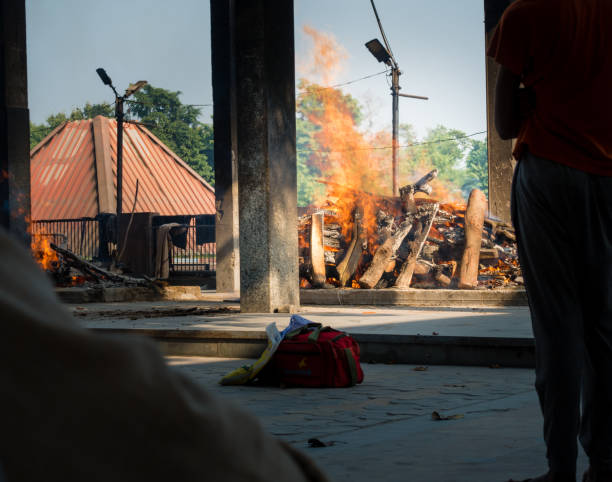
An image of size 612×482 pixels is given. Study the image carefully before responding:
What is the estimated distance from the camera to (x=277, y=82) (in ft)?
35.3

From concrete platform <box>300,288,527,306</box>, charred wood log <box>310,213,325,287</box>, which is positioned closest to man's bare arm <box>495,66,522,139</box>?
concrete platform <box>300,288,527,306</box>

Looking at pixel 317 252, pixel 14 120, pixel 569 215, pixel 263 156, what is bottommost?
pixel 317 252

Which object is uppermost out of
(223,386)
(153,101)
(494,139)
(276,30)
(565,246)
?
(153,101)

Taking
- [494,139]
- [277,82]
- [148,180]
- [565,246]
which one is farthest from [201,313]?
[148,180]

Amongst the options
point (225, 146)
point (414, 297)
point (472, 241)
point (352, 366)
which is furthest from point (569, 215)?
point (225, 146)

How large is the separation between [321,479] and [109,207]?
3734cm

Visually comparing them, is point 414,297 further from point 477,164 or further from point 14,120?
point 477,164

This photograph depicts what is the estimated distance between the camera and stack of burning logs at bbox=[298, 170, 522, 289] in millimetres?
13055

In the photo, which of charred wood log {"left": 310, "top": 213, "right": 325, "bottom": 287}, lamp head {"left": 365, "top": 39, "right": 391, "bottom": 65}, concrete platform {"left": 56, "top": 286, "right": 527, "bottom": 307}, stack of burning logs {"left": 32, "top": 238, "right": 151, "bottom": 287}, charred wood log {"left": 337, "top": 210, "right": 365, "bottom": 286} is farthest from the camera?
lamp head {"left": 365, "top": 39, "right": 391, "bottom": 65}

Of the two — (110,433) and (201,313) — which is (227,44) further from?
(110,433)

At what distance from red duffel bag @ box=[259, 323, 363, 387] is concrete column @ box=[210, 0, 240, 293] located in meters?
10.1

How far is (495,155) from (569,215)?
1256cm

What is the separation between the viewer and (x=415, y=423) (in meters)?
4.12

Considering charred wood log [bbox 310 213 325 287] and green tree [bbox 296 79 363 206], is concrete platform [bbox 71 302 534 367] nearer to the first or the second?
charred wood log [bbox 310 213 325 287]
